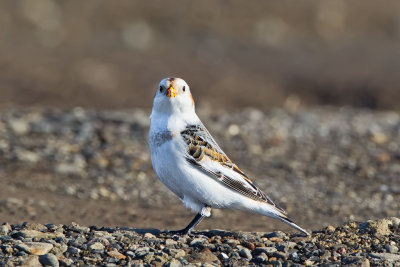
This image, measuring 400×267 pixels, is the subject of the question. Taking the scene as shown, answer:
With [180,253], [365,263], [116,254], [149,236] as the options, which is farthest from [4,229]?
[365,263]

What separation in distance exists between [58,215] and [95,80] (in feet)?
41.7

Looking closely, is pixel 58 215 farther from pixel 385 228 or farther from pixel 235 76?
pixel 235 76

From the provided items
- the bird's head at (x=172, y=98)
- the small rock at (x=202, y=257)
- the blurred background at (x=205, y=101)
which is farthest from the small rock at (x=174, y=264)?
the blurred background at (x=205, y=101)

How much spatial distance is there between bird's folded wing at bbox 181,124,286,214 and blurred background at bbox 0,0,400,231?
218 centimetres

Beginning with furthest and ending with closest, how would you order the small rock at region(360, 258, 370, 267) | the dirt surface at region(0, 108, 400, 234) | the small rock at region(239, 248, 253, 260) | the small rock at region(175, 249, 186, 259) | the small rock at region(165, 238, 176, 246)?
the dirt surface at region(0, 108, 400, 234), the small rock at region(165, 238, 176, 246), the small rock at region(239, 248, 253, 260), the small rock at region(175, 249, 186, 259), the small rock at region(360, 258, 370, 267)

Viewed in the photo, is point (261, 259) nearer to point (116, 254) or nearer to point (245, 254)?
point (245, 254)

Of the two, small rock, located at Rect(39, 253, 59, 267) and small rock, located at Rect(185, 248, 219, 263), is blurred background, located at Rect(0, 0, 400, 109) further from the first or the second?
small rock, located at Rect(39, 253, 59, 267)

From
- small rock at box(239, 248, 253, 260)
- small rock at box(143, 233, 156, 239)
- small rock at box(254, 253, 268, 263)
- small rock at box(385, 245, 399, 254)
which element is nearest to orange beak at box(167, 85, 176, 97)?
small rock at box(143, 233, 156, 239)

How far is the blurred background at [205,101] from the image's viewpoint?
396 inches

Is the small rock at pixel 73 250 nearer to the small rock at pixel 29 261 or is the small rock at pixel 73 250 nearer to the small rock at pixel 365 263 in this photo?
the small rock at pixel 29 261

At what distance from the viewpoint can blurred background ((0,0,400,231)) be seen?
33.0 feet

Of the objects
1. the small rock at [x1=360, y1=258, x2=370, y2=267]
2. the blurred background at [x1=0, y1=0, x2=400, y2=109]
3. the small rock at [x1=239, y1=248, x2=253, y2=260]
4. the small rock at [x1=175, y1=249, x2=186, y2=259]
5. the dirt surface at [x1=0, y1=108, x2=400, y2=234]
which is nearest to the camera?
the small rock at [x1=360, y1=258, x2=370, y2=267]

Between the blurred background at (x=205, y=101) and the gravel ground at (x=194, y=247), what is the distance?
2.15 m

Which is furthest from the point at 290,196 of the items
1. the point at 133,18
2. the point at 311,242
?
the point at 133,18
